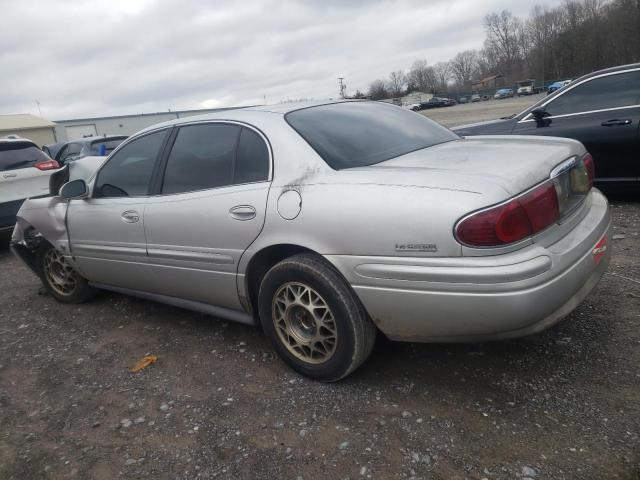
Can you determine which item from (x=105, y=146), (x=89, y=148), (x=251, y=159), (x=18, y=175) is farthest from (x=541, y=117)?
(x=89, y=148)

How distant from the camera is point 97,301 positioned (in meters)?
4.64

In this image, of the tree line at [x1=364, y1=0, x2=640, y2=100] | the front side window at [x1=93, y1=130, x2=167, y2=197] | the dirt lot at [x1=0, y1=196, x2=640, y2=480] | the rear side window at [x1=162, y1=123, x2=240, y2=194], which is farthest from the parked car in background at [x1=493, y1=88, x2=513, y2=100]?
the rear side window at [x1=162, y1=123, x2=240, y2=194]

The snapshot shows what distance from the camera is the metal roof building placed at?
121 feet

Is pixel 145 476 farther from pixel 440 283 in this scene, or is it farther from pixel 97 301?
pixel 97 301

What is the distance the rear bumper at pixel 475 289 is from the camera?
Answer: 82.7 inches

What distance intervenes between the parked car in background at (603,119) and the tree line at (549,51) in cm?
3894

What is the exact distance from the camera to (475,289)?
212 cm

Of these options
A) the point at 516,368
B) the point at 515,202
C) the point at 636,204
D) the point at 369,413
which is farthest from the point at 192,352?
the point at 636,204

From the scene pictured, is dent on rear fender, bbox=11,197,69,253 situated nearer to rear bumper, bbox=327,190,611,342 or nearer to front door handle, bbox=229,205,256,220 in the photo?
front door handle, bbox=229,205,256,220

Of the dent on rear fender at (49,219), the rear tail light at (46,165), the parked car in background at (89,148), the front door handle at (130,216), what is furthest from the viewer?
the parked car in background at (89,148)

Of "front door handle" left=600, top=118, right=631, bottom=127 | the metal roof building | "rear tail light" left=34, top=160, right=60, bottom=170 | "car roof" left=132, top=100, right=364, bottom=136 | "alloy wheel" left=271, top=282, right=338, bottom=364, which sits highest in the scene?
the metal roof building

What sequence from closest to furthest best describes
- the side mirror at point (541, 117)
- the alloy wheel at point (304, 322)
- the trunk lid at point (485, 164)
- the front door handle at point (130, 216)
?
the trunk lid at point (485, 164)
the alloy wheel at point (304, 322)
the front door handle at point (130, 216)
the side mirror at point (541, 117)

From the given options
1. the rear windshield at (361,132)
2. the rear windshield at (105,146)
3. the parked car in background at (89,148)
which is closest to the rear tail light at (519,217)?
the rear windshield at (361,132)

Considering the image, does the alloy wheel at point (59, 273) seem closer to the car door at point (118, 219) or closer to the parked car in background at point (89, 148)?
the car door at point (118, 219)
